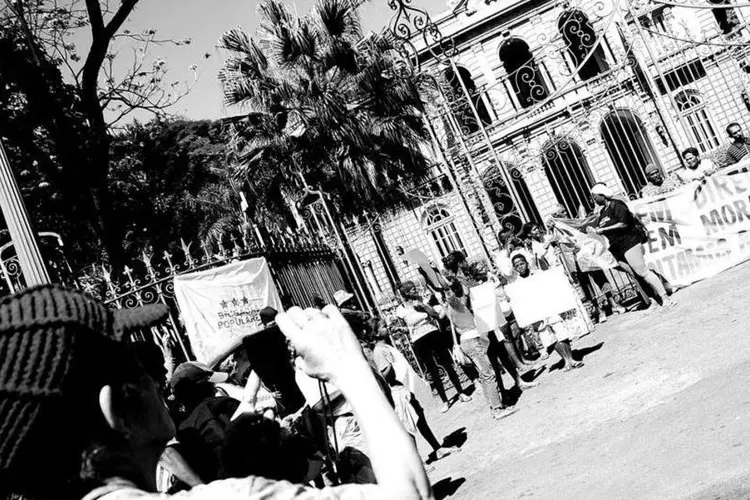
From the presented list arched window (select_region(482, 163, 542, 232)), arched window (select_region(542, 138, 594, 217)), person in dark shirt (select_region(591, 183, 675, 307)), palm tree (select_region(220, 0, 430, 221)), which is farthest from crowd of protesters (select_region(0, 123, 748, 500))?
palm tree (select_region(220, 0, 430, 221))

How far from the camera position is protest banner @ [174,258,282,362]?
9008mm

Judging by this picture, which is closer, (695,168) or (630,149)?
(695,168)

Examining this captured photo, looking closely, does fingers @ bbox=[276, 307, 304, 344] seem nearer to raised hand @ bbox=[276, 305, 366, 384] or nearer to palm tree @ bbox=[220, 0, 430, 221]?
raised hand @ bbox=[276, 305, 366, 384]

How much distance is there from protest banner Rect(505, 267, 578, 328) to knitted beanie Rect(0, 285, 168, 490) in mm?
8207

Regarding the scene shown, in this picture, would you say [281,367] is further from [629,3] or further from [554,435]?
[629,3]

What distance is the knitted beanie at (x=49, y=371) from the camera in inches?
50.1

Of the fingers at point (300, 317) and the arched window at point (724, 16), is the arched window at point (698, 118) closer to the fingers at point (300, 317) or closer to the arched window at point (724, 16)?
the arched window at point (724, 16)

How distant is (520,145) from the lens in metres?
28.0

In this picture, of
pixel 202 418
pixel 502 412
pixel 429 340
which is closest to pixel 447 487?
pixel 502 412

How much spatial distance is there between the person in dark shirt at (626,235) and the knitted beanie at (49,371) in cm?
924

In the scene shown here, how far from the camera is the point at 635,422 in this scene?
575cm

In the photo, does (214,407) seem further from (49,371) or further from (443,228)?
(443,228)

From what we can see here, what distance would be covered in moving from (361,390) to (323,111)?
65.7ft

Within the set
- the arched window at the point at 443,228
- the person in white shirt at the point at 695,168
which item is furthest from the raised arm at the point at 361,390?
the person in white shirt at the point at 695,168
